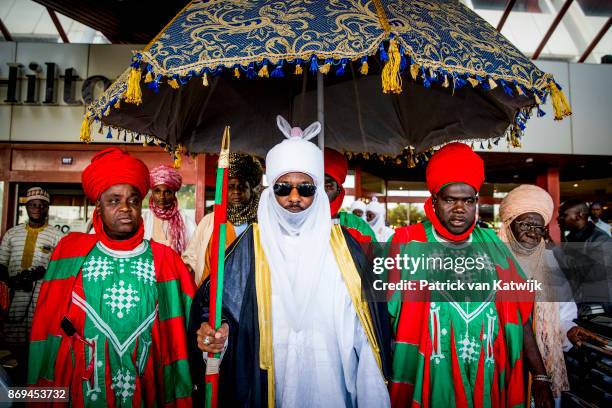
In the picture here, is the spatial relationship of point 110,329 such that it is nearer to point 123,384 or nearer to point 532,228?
point 123,384

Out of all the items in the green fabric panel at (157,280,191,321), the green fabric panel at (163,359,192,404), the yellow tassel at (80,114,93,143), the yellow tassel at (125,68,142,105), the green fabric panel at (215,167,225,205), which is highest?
the yellow tassel at (125,68,142,105)

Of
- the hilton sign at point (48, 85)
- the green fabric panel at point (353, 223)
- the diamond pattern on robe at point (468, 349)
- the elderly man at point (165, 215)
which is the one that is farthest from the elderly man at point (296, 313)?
the hilton sign at point (48, 85)

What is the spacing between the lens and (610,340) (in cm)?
239

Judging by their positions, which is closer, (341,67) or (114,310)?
(341,67)

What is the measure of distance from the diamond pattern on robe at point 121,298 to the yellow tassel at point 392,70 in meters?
1.63

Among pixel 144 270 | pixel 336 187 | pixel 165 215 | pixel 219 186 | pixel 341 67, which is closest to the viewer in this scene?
pixel 219 186

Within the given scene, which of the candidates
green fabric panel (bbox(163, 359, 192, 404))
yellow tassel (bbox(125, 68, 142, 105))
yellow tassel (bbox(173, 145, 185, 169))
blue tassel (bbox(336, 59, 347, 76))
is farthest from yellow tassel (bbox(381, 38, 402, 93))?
yellow tassel (bbox(173, 145, 185, 169))

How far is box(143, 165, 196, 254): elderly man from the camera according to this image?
394 cm

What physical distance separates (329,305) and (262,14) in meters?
1.52

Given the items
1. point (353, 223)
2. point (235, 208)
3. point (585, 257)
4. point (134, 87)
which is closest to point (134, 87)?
point (134, 87)

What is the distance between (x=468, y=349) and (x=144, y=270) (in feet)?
6.11

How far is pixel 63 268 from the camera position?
81.5 inches

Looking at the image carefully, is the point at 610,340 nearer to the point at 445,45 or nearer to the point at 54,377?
the point at 445,45

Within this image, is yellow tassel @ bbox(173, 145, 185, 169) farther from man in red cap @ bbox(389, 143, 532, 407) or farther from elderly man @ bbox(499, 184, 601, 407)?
elderly man @ bbox(499, 184, 601, 407)
